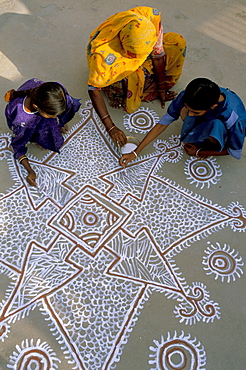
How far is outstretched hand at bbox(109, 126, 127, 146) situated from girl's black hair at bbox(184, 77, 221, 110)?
2.09 feet

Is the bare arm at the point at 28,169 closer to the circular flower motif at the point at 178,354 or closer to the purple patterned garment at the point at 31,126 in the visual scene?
the purple patterned garment at the point at 31,126

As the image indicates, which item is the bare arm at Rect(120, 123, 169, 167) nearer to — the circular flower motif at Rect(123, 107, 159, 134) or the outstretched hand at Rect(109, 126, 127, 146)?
the outstretched hand at Rect(109, 126, 127, 146)

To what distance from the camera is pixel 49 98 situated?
1.88 m

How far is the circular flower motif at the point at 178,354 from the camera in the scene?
169 centimetres

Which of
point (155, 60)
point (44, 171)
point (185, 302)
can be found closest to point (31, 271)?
point (44, 171)

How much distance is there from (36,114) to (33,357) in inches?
57.0

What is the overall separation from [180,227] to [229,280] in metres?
0.43

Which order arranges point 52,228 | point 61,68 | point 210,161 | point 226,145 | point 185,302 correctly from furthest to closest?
1. point 61,68
2. point 210,161
3. point 226,145
4. point 52,228
5. point 185,302

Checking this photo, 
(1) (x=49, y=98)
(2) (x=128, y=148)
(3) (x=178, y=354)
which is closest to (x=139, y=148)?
(2) (x=128, y=148)

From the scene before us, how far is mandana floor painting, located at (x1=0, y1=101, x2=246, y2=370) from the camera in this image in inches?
67.9

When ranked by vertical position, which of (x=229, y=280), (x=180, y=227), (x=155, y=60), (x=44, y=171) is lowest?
(x=229, y=280)

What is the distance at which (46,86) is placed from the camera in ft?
6.22

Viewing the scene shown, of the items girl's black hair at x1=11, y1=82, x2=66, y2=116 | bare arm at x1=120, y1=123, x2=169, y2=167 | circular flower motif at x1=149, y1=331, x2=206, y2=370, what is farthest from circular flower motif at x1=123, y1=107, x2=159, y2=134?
circular flower motif at x1=149, y1=331, x2=206, y2=370

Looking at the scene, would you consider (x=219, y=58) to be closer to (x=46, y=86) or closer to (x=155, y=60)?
(x=155, y=60)
